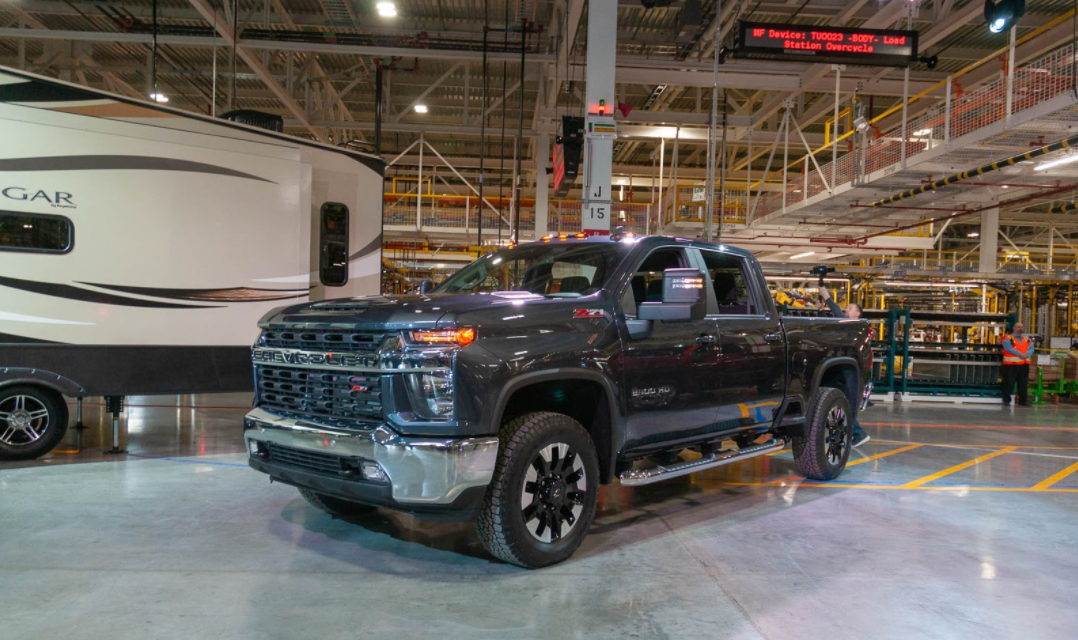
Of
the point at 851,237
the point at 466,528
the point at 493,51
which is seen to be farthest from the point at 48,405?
the point at 851,237

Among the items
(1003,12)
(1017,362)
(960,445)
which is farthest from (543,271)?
(1017,362)

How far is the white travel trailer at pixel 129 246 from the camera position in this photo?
643cm

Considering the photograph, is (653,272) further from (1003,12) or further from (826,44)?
(826,44)

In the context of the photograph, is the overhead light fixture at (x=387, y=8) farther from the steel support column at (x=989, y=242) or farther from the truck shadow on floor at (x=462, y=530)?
the steel support column at (x=989, y=242)

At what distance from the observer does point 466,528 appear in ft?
16.8

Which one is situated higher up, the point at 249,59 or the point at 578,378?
the point at 249,59

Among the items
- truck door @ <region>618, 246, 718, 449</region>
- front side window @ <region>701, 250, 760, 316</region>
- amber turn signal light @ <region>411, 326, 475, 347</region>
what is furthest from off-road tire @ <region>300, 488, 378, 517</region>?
front side window @ <region>701, 250, 760, 316</region>

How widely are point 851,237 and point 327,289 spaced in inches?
563

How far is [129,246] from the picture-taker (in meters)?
6.85

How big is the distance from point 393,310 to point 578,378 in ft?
3.68

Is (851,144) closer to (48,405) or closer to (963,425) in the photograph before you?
(963,425)

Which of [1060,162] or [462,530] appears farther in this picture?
[1060,162]

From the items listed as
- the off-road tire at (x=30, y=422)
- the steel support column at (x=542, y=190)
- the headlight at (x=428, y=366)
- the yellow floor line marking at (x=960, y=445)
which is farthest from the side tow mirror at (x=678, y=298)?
the steel support column at (x=542, y=190)

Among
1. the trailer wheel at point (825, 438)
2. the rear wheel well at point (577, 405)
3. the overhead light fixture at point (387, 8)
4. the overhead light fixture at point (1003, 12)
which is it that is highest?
the overhead light fixture at point (387, 8)
